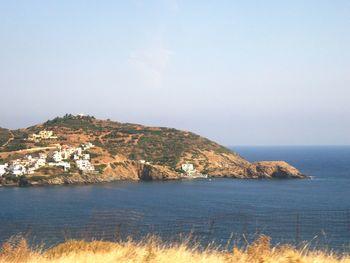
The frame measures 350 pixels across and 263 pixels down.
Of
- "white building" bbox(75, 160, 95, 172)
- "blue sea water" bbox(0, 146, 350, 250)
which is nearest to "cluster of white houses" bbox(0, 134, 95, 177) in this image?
"white building" bbox(75, 160, 95, 172)

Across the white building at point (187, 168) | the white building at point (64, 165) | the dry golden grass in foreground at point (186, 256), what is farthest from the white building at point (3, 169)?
the dry golden grass in foreground at point (186, 256)

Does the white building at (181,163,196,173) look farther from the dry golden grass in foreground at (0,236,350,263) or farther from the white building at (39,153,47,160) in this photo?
the dry golden grass in foreground at (0,236,350,263)

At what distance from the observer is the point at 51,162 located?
108 metres

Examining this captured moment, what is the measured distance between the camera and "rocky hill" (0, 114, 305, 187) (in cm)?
11200

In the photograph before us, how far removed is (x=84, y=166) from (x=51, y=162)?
7.14m

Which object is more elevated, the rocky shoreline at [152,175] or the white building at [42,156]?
the white building at [42,156]

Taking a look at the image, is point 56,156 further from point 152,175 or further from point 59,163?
point 152,175

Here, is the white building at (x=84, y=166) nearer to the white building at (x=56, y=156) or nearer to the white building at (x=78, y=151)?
the white building at (x=56, y=156)

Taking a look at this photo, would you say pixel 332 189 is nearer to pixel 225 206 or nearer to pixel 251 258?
pixel 225 206

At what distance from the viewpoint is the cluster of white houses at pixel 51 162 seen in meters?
101

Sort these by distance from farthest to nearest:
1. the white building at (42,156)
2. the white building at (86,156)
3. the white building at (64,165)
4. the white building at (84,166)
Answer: the white building at (86,156) → the white building at (42,156) → the white building at (84,166) → the white building at (64,165)

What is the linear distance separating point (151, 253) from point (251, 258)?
132 cm

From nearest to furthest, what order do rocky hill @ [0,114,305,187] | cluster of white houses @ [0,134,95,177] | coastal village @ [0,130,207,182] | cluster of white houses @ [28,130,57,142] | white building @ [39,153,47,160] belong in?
cluster of white houses @ [0,134,95,177] < coastal village @ [0,130,207,182] < white building @ [39,153,47,160] < rocky hill @ [0,114,305,187] < cluster of white houses @ [28,130,57,142]

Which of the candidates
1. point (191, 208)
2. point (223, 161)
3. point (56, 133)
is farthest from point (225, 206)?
point (56, 133)
